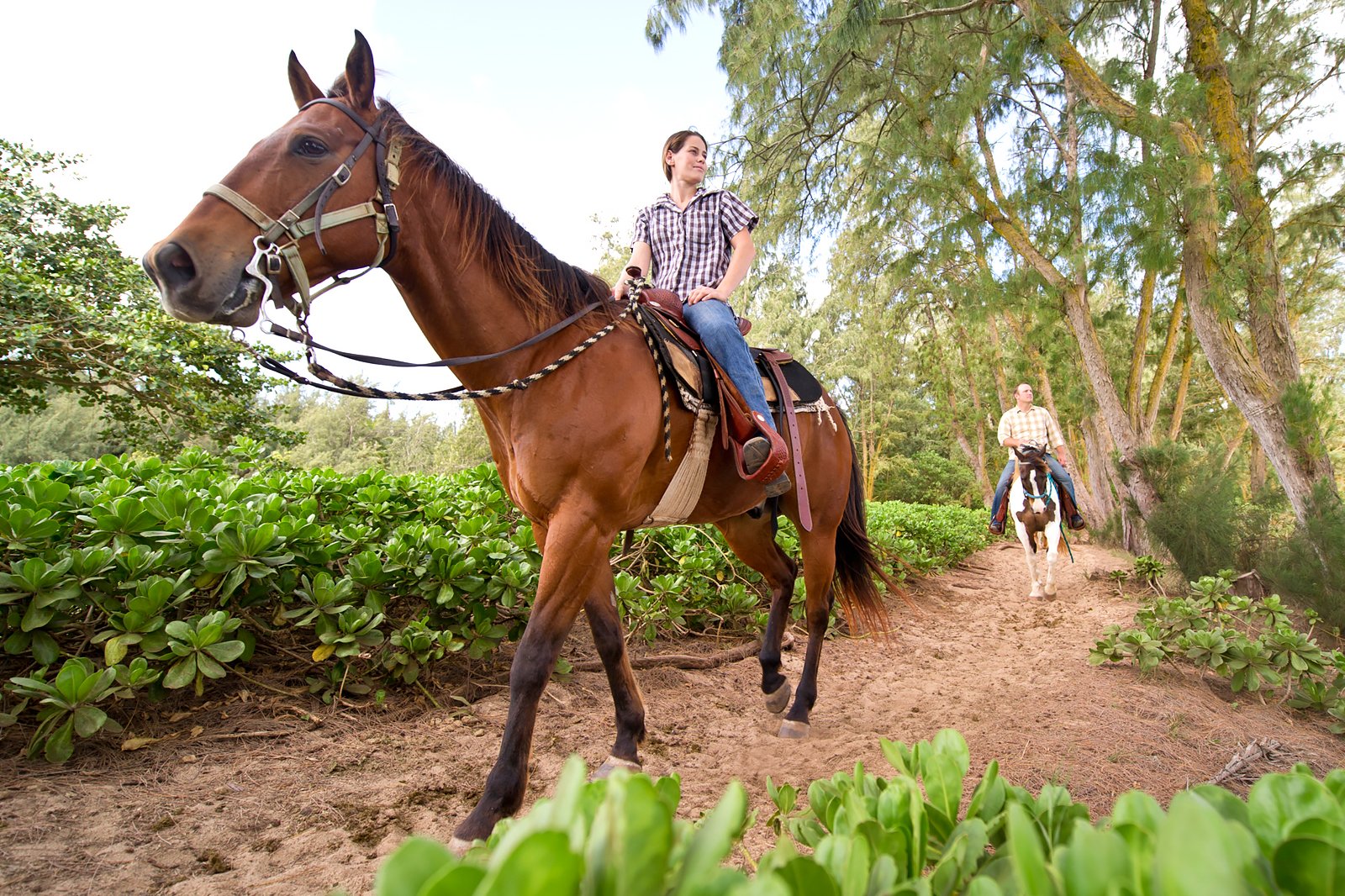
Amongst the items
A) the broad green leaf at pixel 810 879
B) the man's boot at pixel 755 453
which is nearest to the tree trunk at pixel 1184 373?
the man's boot at pixel 755 453

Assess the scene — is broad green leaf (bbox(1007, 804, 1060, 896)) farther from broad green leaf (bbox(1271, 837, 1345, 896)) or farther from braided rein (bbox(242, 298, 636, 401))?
braided rein (bbox(242, 298, 636, 401))

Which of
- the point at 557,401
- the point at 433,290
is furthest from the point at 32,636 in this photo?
the point at 557,401

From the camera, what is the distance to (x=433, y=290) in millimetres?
2400

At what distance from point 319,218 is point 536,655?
1.54 m

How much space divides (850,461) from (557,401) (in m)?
2.50

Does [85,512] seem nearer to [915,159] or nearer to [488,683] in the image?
[488,683]

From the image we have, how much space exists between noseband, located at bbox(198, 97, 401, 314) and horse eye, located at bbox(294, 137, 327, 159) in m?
0.08

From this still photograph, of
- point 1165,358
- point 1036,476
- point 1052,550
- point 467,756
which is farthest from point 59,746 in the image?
point 1165,358

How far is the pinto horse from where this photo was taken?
8125 millimetres

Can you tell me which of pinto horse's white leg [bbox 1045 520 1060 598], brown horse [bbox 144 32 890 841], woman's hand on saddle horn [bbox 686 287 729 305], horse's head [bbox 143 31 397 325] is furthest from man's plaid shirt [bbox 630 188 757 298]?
pinto horse's white leg [bbox 1045 520 1060 598]

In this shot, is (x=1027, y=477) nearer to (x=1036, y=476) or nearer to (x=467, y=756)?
(x=1036, y=476)

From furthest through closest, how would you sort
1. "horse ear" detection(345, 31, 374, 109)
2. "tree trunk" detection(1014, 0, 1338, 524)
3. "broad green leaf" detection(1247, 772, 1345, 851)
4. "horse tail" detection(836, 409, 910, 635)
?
1. "tree trunk" detection(1014, 0, 1338, 524)
2. "horse tail" detection(836, 409, 910, 635)
3. "horse ear" detection(345, 31, 374, 109)
4. "broad green leaf" detection(1247, 772, 1345, 851)

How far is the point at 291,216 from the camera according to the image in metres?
2.07

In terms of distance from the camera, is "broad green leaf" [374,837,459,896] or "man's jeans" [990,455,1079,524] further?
"man's jeans" [990,455,1079,524]
